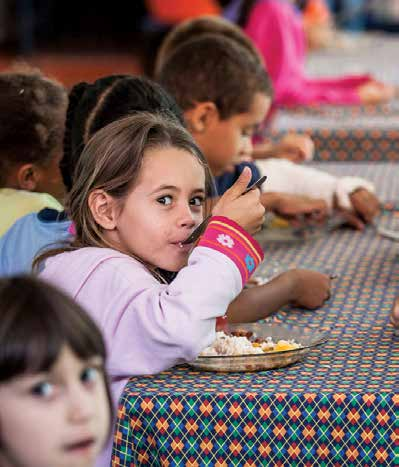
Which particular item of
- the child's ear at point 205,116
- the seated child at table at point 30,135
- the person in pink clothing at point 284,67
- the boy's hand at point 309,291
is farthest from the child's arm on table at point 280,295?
the person in pink clothing at point 284,67

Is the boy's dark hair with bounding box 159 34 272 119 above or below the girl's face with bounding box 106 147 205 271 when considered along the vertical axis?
below

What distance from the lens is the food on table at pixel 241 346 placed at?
1.73m

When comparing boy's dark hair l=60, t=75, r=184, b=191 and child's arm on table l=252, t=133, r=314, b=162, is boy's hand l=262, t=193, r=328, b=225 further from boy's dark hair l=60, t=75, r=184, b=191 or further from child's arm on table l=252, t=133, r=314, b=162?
boy's dark hair l=60, t=75, r=184, b=191

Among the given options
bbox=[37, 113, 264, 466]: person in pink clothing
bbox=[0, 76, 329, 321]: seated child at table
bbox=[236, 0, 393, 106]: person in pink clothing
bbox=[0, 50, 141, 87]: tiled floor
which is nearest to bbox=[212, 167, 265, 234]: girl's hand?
bbox=[37, 113, 264, 466]: person in pink clothing

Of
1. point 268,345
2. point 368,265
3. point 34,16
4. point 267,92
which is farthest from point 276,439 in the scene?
point 34,16

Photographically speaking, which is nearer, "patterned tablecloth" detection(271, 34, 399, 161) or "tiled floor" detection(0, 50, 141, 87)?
"patterned tablecloth" detection(271, 34, 399, 161)

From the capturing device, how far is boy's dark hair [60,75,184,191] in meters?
2.12

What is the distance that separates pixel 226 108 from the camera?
8.99 ft

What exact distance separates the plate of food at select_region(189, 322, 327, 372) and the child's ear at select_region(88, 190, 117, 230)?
0.84ft

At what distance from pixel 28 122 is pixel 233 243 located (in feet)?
2.89

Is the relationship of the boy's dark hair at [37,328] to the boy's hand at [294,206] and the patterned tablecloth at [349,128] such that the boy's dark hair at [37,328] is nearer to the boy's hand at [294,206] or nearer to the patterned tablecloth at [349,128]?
the boy's hand at [294,206]

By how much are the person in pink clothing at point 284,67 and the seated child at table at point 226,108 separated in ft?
5.45

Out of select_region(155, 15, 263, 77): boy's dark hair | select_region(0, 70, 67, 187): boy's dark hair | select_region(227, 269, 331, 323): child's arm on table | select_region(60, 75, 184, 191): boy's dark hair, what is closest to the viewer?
select_region(227, 269, 331, 323): child's arm on table

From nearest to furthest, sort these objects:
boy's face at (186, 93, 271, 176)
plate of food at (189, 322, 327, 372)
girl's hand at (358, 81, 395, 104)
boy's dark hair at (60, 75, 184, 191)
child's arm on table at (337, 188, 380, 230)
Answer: plate of food at (189, 322, 327, 372) < boy's dark hair at (60, 75, 184, 191) < boy's face at (186, 93, 271, 176) < child's arm on table at (337, 188, 380, 230) < girl's hand at (358, 81, 395, 104)
